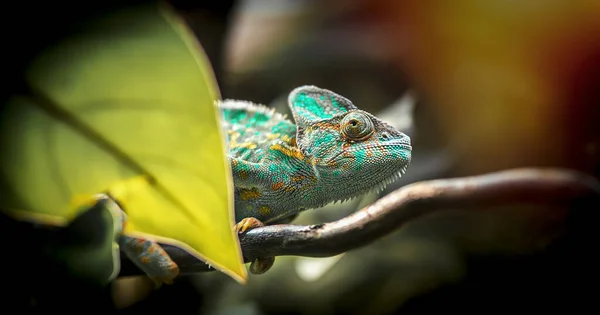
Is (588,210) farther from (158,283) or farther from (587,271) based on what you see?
(158,283)

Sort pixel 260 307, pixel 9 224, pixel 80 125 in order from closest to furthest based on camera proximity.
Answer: pixel 80 125 < pixel 9 224 < pixel 260 307

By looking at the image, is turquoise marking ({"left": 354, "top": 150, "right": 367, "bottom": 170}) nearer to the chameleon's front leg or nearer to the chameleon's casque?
the chameleon's casque

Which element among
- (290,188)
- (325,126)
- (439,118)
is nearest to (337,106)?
(325,126)

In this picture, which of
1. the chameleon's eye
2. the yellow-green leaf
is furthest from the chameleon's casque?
the yellow-green leaf

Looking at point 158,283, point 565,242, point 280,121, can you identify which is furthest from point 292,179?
point 565,242

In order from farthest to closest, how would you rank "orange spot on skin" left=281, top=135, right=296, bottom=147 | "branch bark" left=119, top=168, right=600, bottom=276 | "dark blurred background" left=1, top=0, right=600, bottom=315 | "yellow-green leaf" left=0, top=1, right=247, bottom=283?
1. "dark blurred background" left=1, top=0, right=600, bottom=315
2. "orange spot on skin" left=281, top=135, right=296, bottom=147
3. "branch bark" left=119, top=168, right=600, bottom=276
4. "yellow-green leaf" left=0, top=1, right=247, bottom=283

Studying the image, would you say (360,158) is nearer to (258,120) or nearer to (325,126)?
(325,126)
